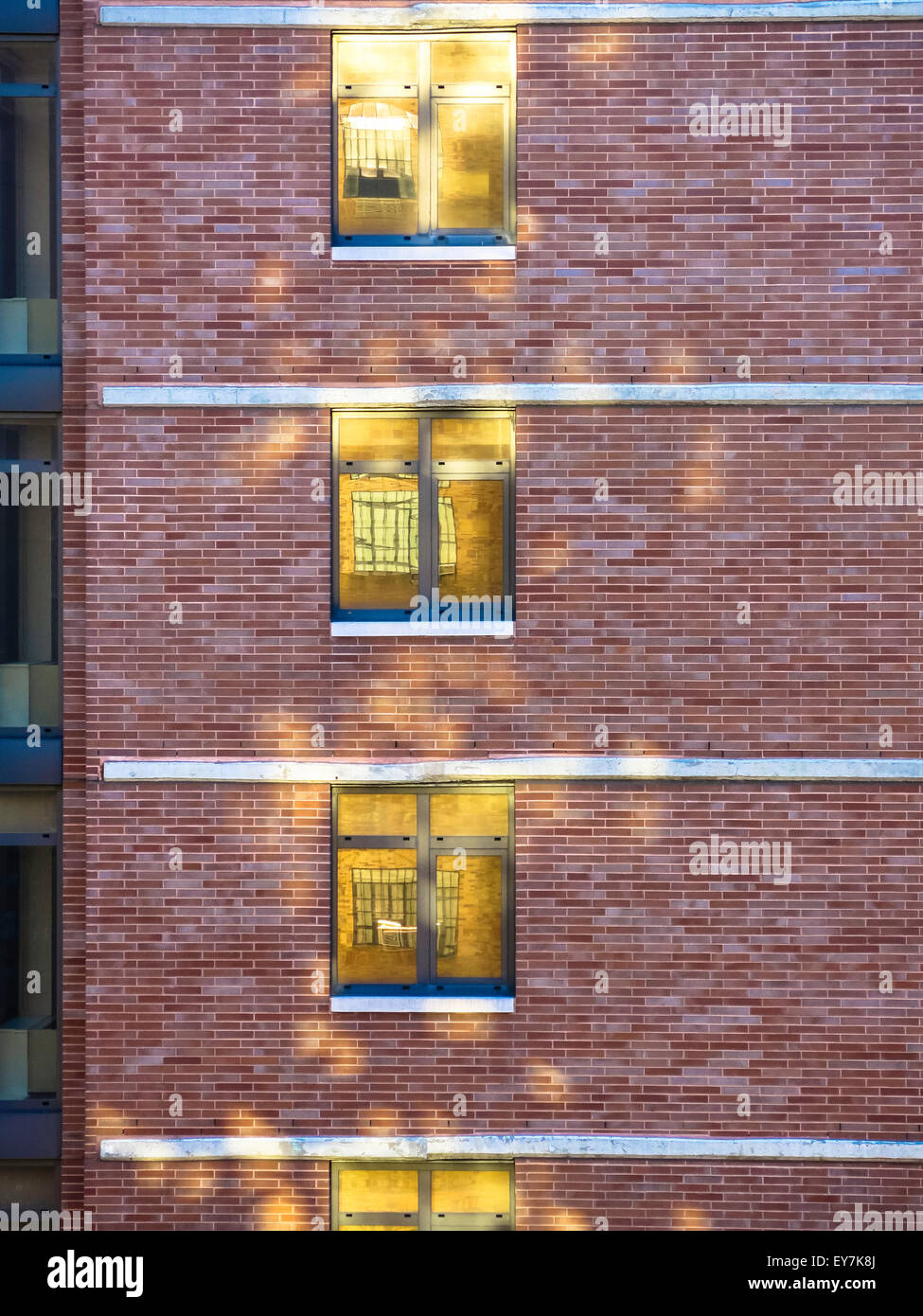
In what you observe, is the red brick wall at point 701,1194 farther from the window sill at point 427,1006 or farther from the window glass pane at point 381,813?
the window glass pane at point 381,813

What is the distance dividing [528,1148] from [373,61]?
821 cm

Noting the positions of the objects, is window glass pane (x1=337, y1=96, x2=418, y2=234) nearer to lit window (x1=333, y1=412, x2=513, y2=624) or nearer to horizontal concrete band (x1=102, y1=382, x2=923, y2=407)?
horizontal concrete band (x1=102, y1=382, x2=923, y2=407)

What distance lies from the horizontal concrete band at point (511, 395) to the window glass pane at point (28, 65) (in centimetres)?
271

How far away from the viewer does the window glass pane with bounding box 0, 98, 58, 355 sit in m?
7.62

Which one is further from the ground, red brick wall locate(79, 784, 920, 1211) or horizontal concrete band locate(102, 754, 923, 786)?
horizontal concrete band locate(102, 754, 923, 786)

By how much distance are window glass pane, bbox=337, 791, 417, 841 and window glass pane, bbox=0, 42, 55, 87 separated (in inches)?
242

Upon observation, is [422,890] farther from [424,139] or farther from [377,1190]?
[424,139]

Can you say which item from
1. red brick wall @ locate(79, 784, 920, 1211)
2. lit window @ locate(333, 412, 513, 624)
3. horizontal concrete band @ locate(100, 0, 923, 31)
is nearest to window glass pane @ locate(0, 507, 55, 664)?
red brick wall @ locate(79, 784, 920, 1211)

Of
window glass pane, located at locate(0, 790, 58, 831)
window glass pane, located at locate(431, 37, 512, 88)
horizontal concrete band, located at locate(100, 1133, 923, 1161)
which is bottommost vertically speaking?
horizontal concrete band, located at locate(100, 1133, 923, 1161)

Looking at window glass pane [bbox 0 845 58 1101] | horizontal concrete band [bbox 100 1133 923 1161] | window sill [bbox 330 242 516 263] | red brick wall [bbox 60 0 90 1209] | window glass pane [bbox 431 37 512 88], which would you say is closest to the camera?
horizontal concrete band [bbox 100 1133 923 1161]

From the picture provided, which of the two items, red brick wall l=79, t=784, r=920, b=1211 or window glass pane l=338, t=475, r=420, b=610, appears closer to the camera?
red brick wall l=79, t=784, r=920, b=1211

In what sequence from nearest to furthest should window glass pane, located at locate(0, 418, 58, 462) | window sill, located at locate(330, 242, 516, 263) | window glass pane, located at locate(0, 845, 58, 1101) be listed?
window sill, located at locate(330, 242, 516, 263), window glass pane, located at locate(0, 845, 58, 1101), window glass pane, located at locate(0, 418, 58, 462)

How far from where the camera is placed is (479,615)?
7223 mm

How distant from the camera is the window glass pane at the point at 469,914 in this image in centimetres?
727
